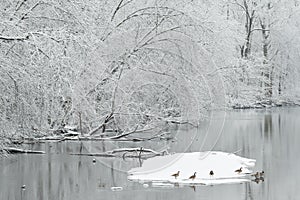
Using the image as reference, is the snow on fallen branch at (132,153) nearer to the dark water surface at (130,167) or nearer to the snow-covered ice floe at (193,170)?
the dark water surface at (130,167)

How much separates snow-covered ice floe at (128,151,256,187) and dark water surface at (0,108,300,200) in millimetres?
321

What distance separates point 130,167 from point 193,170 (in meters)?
1.48

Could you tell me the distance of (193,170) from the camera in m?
11.2

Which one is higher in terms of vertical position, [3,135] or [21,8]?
[21,8]

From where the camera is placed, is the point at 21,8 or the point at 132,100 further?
the point at 132,100

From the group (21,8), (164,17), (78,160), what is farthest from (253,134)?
(21,8)

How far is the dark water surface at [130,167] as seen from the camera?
31.3ft

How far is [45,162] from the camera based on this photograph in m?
12.9

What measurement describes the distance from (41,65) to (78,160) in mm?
2894

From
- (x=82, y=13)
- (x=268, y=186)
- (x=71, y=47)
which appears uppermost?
(x=82, y=13)

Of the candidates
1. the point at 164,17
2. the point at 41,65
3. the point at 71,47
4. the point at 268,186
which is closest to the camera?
the point at 268,186

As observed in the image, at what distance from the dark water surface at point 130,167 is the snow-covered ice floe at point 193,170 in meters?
0.32

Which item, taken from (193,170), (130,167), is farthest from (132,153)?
(193,170)

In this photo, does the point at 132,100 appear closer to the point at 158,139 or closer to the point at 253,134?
the point at 158,139
